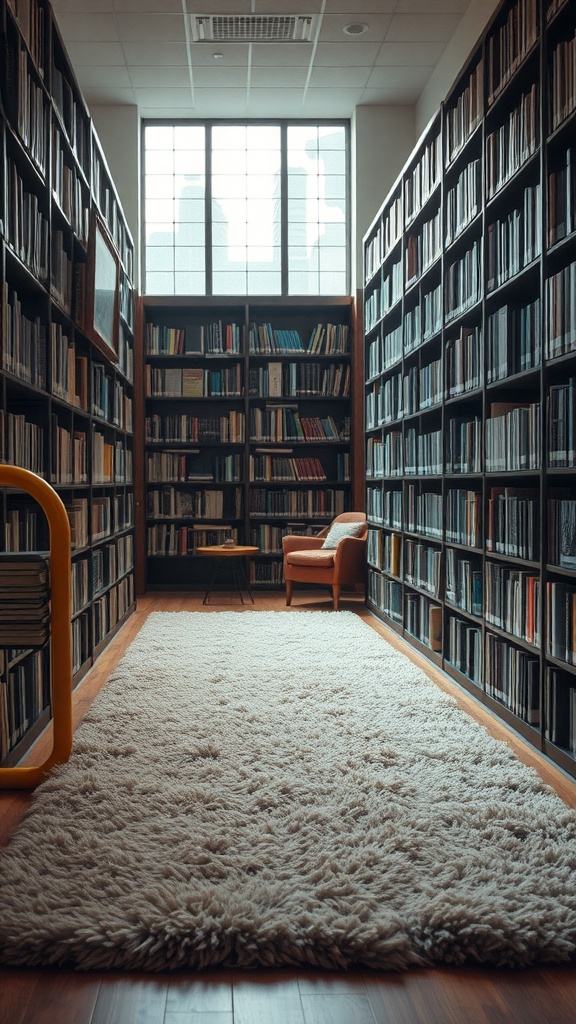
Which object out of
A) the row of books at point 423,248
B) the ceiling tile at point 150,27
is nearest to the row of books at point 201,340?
the ceiling tile at point 150,27

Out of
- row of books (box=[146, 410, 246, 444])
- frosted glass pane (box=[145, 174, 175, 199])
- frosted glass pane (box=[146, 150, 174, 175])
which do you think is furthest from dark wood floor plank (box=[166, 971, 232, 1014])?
frosted glass pane (box=[146, 150, 174, 175])

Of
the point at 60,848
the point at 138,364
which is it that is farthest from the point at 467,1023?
the point at 138,364

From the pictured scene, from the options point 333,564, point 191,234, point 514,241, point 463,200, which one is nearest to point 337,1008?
point 514,241

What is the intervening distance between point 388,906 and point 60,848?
0.81 meters

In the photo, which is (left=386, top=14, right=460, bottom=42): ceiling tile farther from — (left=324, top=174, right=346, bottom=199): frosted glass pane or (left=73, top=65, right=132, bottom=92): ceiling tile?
(left=73, top=65, right=132, bottom=92): ceiling tile

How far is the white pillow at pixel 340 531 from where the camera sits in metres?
6.30

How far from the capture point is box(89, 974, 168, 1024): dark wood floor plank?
1.40 meters

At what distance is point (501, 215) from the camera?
11.2 feet

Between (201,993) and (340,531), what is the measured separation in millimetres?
5104

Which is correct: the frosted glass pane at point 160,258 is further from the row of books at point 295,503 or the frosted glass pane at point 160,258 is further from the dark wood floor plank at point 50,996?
the dark wood floor plank at point 50,996

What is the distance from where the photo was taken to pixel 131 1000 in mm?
1445

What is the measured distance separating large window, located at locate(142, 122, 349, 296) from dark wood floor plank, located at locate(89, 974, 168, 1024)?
22.1ft

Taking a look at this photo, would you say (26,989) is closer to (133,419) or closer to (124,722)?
(124,722)

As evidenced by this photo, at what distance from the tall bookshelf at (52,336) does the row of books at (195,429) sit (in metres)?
1.84
